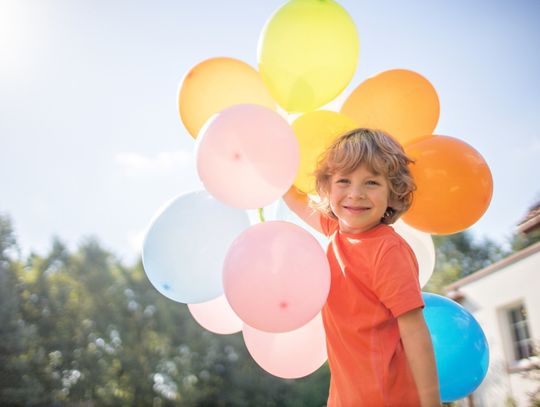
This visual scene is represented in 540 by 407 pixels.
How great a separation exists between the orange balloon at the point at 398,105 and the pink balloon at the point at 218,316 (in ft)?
3.95

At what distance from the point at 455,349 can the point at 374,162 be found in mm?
989

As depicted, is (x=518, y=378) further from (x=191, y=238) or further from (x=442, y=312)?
(x=191, y=238)

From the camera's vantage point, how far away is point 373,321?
1594 millimetres

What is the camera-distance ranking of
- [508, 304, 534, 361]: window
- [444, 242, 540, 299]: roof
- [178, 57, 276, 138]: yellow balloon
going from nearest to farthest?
1. [178, 57, 276, 138]: yellow balloon
2. [444, 242, 540, 299]: roof
3. [508, 304, 534, 361]: window

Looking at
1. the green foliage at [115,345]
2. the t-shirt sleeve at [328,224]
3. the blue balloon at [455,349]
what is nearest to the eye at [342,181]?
the t-shirt sleeve at [328,224]

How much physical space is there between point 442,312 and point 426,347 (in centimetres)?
79

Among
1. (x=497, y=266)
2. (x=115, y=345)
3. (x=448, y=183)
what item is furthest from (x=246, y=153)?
(x=115, y=345)

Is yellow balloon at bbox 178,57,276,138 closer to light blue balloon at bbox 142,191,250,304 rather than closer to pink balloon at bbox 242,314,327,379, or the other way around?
light blue balloon at bbox 142,191,250,304

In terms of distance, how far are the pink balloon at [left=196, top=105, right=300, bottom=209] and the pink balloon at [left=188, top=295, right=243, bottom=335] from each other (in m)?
0.82

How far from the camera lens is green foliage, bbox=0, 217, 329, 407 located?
1552 centimetres

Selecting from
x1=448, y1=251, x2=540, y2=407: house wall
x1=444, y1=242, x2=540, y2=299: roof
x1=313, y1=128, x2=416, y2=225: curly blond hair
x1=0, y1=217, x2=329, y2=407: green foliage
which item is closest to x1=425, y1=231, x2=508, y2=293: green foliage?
x1=0, y1=217, x2=329, y2=407: green foliage

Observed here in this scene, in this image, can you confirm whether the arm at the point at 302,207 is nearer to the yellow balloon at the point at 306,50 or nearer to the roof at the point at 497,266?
the yellow balloon at the point at 306,50

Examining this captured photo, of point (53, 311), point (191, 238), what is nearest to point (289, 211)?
point (191, 238)

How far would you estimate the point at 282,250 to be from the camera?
1.78 meters
